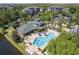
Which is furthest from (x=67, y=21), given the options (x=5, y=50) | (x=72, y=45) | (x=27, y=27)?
(x=5, y=50)

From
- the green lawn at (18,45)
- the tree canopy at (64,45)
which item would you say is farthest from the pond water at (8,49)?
the tree canopy at (64,45)

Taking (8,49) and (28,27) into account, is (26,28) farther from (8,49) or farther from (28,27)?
(8,49)

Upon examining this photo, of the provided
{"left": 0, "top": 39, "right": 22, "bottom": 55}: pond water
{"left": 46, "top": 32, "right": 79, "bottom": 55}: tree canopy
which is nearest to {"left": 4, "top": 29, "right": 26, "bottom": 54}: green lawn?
{"left": 0, "top": 39, "right": 22, "bottom": 55}: pond water

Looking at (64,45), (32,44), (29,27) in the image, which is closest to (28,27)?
(29,27)

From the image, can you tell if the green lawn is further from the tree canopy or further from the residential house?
the tree canopy

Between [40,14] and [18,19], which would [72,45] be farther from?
[18,19]

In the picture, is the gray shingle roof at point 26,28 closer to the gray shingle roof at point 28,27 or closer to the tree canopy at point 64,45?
the gray shingle roof at point 28,27

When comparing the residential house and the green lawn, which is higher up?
the residential house
